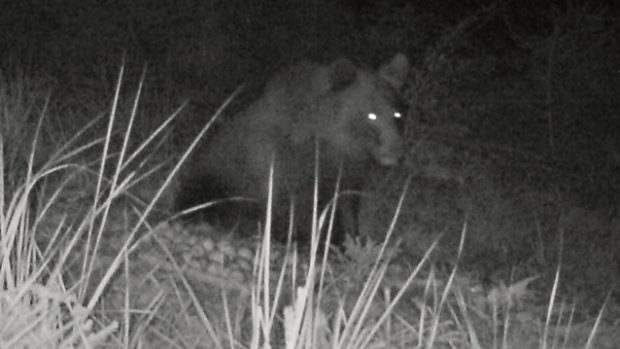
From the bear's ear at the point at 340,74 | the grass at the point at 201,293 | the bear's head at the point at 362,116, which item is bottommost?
the grass at the point at 201,293

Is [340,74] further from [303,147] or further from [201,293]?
[201,293]

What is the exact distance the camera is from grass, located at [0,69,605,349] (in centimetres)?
345

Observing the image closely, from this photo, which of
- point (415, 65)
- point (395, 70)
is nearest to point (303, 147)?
point (395, 70)

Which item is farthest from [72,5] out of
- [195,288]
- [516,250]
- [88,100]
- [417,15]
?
[195,288]

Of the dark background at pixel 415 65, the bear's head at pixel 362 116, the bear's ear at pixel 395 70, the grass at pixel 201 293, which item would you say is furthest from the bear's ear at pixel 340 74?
the dark background at pixel 415 65

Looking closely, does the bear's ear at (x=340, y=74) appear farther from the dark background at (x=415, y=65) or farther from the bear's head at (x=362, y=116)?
the dark background at (x=415, y=65)

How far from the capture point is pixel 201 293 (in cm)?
516

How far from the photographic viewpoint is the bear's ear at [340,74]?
655cm

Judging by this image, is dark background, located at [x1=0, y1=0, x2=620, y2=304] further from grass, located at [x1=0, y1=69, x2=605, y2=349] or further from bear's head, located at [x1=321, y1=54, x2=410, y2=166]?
grass, located at [x1=0, y1=69, x2=605, y2=349]

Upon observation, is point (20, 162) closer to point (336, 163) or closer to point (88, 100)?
point (336, 163)

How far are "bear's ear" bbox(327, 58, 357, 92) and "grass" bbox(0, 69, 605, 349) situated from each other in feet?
2.63

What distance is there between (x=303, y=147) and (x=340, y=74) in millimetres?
410

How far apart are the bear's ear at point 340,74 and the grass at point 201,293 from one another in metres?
0.80

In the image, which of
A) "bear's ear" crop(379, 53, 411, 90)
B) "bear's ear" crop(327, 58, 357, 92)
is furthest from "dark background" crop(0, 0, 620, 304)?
"bear's ear" crop(327, 58, 357, 92)
